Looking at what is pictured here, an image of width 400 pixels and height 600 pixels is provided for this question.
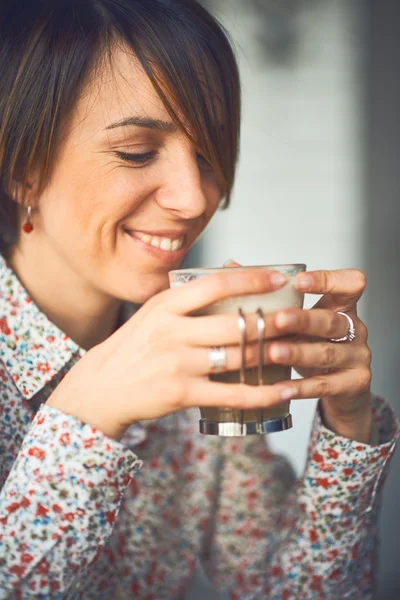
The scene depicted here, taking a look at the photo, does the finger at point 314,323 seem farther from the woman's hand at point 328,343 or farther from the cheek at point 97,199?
the cheek at point 97,199

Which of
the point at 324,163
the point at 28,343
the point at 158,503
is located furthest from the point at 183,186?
the point at 324,163

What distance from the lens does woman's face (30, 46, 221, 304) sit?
120 cm

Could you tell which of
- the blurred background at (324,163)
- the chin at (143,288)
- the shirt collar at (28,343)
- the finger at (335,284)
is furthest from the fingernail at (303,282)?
the blurred background at (324,163)

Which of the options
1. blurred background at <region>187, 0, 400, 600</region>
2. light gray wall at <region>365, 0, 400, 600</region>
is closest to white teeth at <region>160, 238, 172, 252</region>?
blurred background at <region>187, 0, 400, 600</region>

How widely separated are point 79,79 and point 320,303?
0.62m

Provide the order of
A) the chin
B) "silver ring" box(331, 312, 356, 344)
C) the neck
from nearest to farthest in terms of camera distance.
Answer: "silver ring" box(331, 312, 356, 344) < the chin < the neck

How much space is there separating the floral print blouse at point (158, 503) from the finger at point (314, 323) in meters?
0.32

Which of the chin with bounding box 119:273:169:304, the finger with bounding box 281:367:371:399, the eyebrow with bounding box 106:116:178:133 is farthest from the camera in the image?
the chin with bounding box 119:273:169:304

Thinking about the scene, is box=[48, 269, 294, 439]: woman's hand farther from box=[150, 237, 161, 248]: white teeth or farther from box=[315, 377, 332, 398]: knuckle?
box=[150, 237, 161, 248]: white teeth

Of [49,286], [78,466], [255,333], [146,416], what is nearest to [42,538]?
[78,466]

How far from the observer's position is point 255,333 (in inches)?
33.3

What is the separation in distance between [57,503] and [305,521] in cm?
61

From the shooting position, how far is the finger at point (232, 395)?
835 mm

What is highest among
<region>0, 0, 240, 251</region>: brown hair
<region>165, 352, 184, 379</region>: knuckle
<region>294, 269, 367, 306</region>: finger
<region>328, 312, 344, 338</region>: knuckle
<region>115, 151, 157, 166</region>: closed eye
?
<region>0, 0, 240, 251</region>: brown hair
